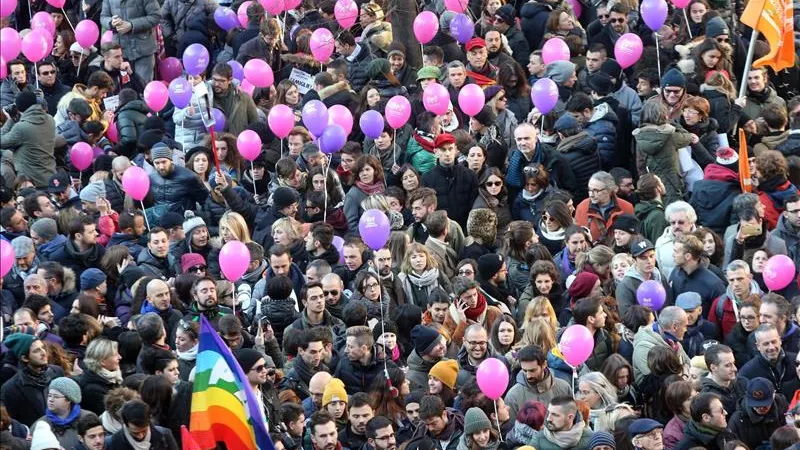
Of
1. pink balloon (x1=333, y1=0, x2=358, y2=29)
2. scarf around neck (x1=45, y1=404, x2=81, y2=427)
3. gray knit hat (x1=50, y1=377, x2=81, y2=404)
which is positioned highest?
gray knit hat (x1=50, y1=377, x2=81, y2=404)

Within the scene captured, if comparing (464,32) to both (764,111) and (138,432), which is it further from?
(138,432)

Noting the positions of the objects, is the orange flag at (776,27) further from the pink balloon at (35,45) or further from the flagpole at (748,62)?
the pink balloon at (35,45)

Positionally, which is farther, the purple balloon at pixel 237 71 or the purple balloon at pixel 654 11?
the purple balloon at pixel 237 71

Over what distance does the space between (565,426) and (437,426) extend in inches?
34.1

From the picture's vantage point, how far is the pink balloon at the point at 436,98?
19.5 m

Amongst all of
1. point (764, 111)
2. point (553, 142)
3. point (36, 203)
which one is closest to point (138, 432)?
point (36, 203)

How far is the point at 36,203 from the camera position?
59.4ft

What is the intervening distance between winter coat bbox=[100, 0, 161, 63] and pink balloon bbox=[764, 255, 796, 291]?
7.00 metres

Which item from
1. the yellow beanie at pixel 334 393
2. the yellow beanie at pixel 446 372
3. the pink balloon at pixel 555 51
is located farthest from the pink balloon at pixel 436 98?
the yellow beanie at pixel 334 393

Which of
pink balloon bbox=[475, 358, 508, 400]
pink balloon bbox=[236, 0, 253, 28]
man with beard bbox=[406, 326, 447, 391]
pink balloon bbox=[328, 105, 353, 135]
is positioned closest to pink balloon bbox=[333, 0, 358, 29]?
pink balloon bbox=[236, 0, 253, 28]

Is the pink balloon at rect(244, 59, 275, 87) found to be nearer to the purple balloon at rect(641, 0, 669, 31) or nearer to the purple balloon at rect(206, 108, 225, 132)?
the purple balloon at rect(206, 108, 225, 132)

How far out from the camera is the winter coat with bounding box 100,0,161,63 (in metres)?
21.5

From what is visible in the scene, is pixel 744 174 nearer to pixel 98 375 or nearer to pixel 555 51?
pixel 555 51

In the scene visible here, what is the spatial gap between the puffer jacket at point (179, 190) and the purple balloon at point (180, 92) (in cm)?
134
